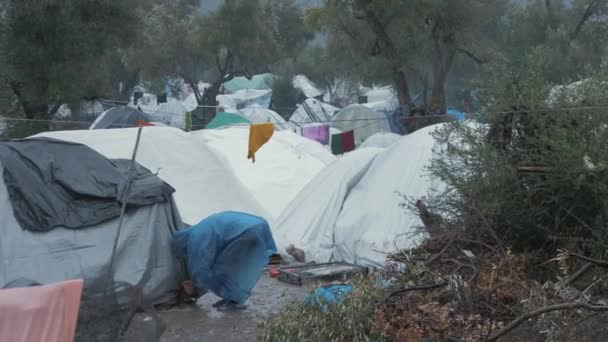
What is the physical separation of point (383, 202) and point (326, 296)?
5.35 metres

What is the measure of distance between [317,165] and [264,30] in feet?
56.7

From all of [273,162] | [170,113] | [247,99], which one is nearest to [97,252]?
[273,162]

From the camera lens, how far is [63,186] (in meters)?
8.97

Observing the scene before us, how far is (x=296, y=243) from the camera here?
11758 millimetres

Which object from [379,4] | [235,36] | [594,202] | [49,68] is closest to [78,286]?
[594,202]

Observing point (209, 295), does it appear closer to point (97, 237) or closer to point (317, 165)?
point (97, 237)

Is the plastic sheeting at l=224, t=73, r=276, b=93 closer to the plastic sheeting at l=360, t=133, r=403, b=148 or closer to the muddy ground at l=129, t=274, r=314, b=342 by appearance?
the plastic sheeting at l=360, t=133, r=403, b=148

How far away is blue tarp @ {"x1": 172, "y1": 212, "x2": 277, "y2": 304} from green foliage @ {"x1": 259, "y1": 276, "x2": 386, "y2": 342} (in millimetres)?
3022

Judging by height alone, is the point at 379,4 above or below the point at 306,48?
above

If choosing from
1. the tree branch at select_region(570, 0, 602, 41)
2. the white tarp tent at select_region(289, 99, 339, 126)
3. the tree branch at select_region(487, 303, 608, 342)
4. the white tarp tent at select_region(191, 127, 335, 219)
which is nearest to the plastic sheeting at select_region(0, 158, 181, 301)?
the white tarp tent at select_region(191, 127, 335, 219)

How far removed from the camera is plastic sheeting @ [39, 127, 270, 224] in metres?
12.0

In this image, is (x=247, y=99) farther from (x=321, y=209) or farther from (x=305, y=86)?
(x=321, y=209)

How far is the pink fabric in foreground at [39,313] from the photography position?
4109 mm

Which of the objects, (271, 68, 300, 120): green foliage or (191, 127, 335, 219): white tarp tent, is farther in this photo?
(271, 68, 300, 120): green foliage
